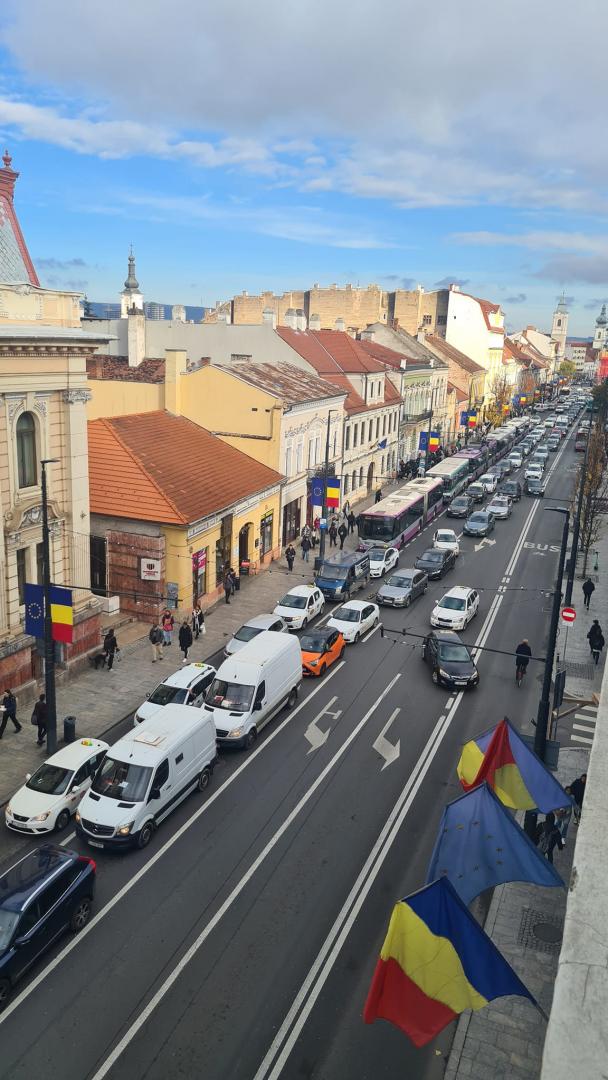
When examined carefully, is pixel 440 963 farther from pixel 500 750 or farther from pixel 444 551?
pixel 444 551

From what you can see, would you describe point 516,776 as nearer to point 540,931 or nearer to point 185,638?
point 540,931

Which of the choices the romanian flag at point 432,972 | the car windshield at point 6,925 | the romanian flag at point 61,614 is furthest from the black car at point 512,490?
the car windshield at point 6,925

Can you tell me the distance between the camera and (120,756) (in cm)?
1669

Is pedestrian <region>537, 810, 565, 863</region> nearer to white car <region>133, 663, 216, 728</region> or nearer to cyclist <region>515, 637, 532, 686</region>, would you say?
cyclist <region>515, 637, 532, 686</region>

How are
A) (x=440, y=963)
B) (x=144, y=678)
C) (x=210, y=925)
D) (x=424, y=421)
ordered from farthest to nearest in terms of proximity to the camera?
(x=424, y=421), (x=144, y=678), (x=210, y=925), (x=440, y=963)

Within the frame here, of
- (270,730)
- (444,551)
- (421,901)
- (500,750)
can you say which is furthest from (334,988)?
(444,551)

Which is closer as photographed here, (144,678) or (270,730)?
(270,730)

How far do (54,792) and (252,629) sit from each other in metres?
11.0

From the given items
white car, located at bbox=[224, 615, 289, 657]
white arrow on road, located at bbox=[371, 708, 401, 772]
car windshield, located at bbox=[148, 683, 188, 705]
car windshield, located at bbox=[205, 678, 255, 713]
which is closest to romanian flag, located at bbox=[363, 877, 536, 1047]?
white arrow on road, located at bbox=[371, 708, 401, 772]

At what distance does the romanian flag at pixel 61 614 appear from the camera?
19.3 metres

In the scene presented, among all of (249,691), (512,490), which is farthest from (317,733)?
(512,490)

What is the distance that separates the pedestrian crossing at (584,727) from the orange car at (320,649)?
8070 mm

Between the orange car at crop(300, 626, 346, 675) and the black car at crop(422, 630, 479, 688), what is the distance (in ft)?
10.3

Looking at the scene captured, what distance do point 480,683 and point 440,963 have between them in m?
16.2
